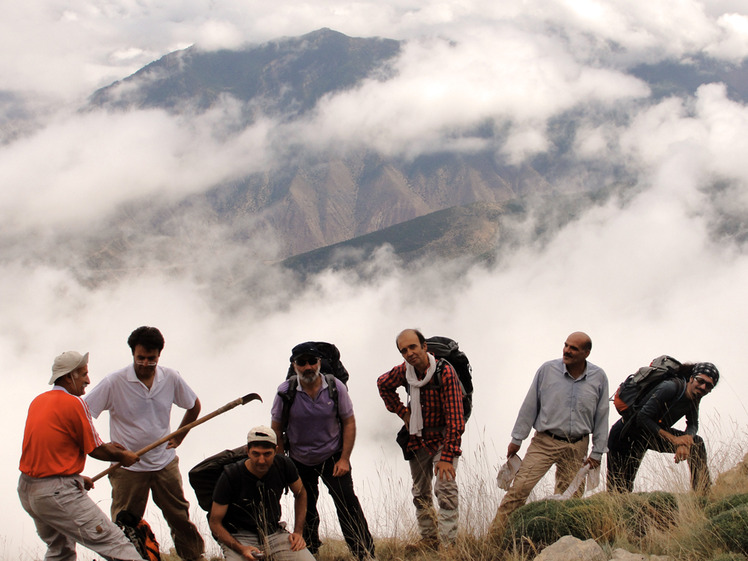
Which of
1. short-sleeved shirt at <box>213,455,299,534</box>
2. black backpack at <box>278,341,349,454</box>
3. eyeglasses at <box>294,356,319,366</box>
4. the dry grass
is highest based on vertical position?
eyeglasses at <box>294,356,319,366</box>

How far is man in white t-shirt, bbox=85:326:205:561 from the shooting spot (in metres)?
6.41

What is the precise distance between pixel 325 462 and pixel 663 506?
3.24 metres

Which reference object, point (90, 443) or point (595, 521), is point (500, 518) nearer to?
point (595, 521)

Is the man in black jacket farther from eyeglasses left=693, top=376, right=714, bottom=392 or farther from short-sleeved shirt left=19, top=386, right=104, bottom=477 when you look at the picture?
short-sleeved shirt left=19, top=386, right=104, bottom=477

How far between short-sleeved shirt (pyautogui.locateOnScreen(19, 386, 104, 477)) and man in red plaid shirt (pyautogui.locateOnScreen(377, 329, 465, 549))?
2867 millimetres

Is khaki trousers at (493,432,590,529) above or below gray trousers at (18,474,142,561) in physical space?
below

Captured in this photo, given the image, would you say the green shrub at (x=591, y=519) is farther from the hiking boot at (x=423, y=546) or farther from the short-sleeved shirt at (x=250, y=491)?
the short-sleeved shirt at (x=250, y=491)

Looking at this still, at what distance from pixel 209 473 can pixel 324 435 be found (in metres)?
1.17

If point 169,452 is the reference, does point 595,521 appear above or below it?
below

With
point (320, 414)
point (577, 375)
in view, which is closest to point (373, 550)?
point (320, 414)

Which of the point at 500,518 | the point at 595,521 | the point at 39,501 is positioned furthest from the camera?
the point at 500,518

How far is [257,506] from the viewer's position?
604cm

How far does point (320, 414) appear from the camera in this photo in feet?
22.1

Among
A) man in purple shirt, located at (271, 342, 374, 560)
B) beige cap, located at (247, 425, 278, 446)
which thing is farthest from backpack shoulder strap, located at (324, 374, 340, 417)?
beige cap, located at (247, 425, 278, 446)
